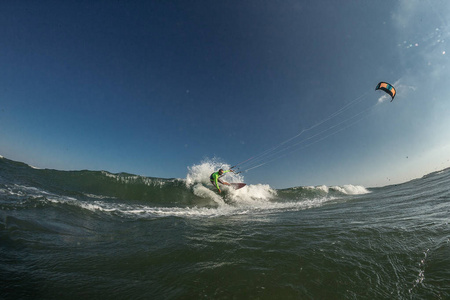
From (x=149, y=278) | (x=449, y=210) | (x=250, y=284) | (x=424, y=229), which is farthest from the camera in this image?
(x=449, y=210)

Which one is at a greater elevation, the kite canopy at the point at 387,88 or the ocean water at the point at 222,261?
the kite canopy at the point at 387,88

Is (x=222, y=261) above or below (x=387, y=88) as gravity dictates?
below

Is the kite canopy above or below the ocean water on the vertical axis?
above

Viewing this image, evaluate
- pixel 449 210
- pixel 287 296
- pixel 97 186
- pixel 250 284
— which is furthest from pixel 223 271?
pixel 97 186

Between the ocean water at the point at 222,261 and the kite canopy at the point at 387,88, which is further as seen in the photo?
the kite canopy at the point at 387,88

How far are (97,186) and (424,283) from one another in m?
20.3

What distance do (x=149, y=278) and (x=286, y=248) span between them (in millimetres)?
2427

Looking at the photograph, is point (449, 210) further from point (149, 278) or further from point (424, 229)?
point (149, 278)

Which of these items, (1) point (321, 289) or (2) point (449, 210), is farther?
(2) point (449, 210)

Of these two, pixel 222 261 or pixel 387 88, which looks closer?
pixel 222 261

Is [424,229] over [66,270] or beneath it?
over

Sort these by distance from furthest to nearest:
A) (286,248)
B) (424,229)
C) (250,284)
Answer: (424,229)
(286,248)
(250,284)

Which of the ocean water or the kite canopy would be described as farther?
the kite canopy

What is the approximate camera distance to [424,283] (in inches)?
95.3
